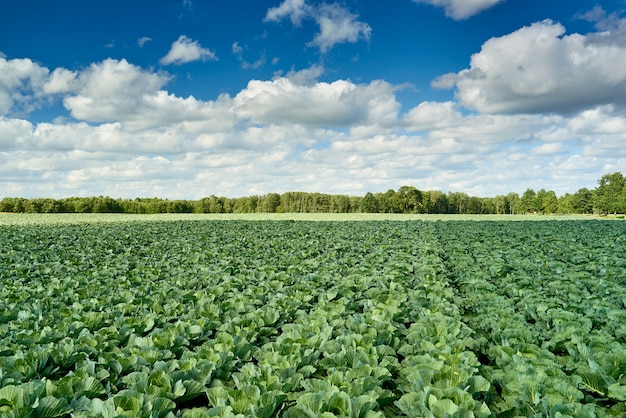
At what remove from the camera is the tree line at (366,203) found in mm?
92750

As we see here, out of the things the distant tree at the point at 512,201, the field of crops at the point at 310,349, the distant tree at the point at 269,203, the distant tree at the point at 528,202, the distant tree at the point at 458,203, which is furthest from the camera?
the distant tree at the point at 512,201

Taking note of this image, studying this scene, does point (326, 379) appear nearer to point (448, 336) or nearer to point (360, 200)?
point (448, 336)

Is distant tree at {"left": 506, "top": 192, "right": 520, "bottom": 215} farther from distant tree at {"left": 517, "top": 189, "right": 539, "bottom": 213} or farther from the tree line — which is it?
distant tree at {"left": 517, "top": 189, "right": 539, "bottom": 213}

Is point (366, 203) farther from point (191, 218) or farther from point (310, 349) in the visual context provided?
point (310, 349)

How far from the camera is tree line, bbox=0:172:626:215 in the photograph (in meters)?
92.8

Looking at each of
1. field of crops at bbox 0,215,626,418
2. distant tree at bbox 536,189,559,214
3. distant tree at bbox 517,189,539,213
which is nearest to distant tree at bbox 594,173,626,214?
distant tree at bbox 536,189,559,214

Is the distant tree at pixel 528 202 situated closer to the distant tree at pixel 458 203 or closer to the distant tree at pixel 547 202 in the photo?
the distant tree at pixel 547 202

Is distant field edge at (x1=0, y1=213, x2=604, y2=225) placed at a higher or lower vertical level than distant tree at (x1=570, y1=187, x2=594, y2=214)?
lower

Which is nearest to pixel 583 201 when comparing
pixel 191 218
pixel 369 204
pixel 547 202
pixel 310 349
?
pixel 547 202

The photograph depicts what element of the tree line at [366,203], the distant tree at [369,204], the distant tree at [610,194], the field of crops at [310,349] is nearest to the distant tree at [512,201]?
the tree line at [366,203]

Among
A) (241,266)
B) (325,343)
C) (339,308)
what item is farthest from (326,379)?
(241,266)

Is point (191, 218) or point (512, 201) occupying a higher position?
point (512, 201)

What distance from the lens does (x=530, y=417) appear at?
371 centimetres

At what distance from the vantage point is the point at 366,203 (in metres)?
117
